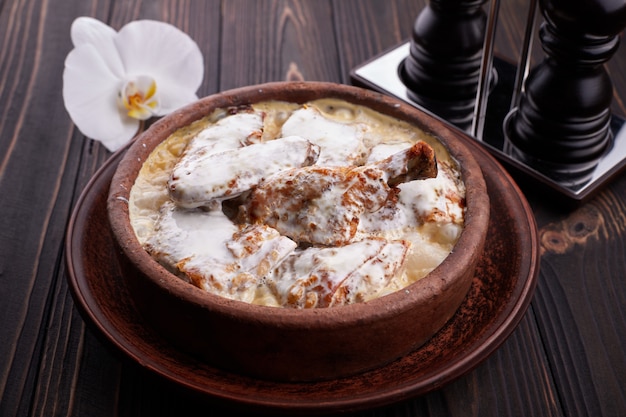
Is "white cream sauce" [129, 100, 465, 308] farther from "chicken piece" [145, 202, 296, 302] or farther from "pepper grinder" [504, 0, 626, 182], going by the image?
"pepper grinder" [504, 0, 626, 182]

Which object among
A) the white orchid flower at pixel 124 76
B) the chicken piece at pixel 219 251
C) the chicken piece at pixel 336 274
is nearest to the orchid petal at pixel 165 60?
the white orchid flower at pixel 124 76

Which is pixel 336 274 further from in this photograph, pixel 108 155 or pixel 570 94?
pixel 108 155

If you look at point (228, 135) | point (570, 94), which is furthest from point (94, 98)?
point (570, 94)

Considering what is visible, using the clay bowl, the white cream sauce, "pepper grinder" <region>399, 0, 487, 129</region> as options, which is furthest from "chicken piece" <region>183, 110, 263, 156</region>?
"pepper grinder" <region>399, 0, 487, 129</region>

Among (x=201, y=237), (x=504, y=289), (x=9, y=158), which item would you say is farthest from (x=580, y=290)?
(x=9, y=158)

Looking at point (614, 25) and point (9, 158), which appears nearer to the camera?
point (614, 25)

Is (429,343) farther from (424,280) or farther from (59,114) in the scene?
(59,114)
